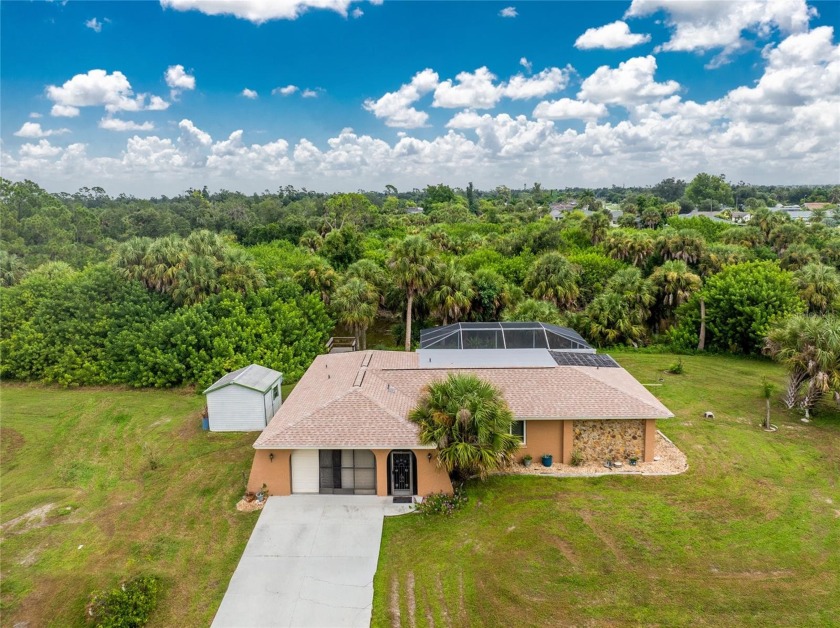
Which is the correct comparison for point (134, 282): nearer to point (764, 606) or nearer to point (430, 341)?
point (430, 341)

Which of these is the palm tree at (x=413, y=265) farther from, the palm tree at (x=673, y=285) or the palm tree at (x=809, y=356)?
the palm tree at (x=809, y=356)

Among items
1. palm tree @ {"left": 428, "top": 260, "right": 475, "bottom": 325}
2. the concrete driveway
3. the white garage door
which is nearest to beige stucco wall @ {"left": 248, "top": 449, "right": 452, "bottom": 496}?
the white garage door

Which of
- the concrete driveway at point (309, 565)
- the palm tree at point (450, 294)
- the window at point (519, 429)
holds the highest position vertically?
the palm tree at point (450, 294)

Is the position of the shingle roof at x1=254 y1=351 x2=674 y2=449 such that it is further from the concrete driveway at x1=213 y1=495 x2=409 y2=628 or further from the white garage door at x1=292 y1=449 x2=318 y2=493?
the concrete driveway at x1=213 y1=495 x2=409 y2=628

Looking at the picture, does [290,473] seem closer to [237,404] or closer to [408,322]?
[237,404]

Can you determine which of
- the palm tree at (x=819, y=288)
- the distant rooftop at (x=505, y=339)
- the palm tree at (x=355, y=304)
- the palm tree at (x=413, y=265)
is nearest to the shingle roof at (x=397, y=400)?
the distant rooftop at (x=505, y=339)

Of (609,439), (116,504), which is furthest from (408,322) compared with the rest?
(116,504)
